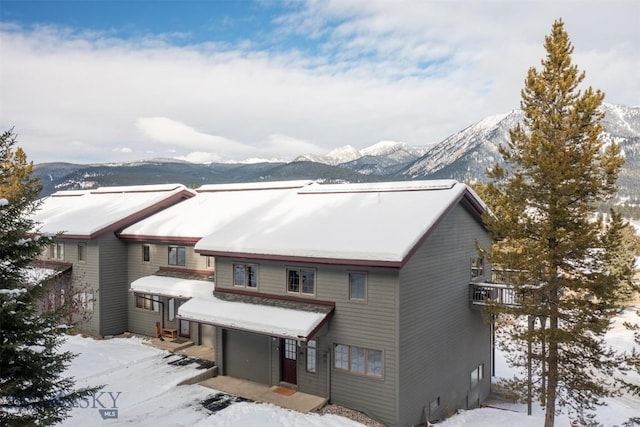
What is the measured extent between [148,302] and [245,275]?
942 cm

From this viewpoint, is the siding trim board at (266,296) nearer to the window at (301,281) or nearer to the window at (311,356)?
the window at (301,281)

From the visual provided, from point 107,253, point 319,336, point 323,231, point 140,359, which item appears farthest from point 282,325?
point 107,253

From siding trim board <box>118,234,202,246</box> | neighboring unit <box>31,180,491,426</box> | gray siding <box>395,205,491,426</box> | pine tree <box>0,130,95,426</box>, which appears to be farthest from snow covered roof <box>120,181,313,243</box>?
pine tree <box>0,130,95,426</box>

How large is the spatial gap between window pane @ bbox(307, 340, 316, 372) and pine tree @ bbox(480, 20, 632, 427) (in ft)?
22.2

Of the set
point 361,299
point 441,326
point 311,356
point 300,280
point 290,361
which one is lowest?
point 290,361

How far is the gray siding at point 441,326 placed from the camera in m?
15.3

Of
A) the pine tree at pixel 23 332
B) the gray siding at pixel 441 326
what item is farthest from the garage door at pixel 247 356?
the pine tree at pixel 23 332

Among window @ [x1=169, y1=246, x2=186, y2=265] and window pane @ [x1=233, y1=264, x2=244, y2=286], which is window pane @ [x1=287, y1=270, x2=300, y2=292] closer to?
window pane @ [x1=233, y1=264, x2=244, y2=286]

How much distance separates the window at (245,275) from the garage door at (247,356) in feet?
6.92

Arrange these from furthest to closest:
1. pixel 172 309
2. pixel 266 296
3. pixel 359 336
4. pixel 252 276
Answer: pixel 172 309 → pixel 252 276 → pixel 266 296 → pixel 359 336

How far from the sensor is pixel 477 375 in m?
21.4

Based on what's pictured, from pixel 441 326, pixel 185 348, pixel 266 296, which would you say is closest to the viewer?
A: pixel 441 326

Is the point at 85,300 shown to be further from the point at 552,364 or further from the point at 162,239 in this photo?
the point at 552,364

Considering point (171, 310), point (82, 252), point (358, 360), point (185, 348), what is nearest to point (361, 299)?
point (358, 360)
